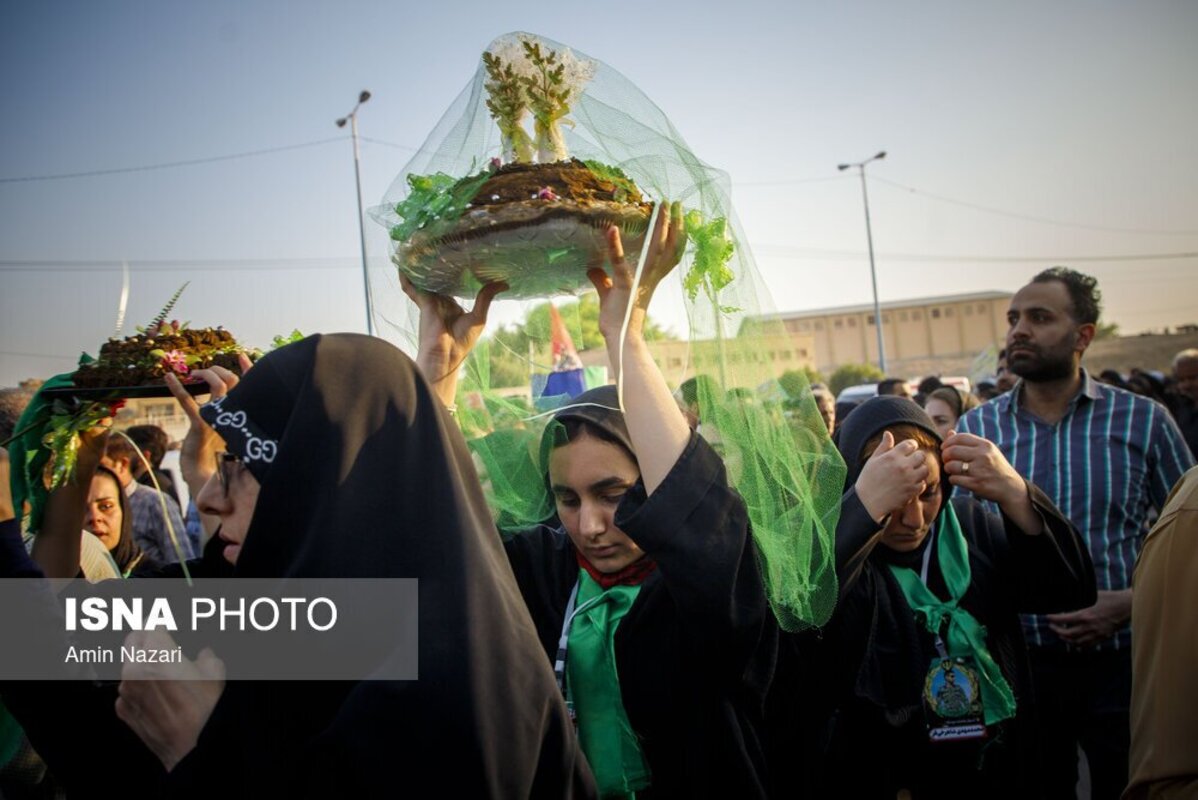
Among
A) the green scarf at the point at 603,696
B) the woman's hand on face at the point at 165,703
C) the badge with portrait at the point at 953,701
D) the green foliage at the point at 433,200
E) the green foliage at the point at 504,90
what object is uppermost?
the green foliage at the point at 504,90

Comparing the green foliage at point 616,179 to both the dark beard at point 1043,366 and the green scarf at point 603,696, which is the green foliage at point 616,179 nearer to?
the green scarf at point 603,696

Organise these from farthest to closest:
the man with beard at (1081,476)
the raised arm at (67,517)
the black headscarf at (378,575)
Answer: the man with beard at (1081,476) → the raised arm at (67,517) → the black headscarf at (378,575)

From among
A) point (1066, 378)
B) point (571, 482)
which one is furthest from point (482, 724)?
point (1066, 378)

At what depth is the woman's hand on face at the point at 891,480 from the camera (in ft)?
7.41

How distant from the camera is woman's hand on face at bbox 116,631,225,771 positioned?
4.85 ft

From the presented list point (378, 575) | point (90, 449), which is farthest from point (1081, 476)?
point (90, 449)

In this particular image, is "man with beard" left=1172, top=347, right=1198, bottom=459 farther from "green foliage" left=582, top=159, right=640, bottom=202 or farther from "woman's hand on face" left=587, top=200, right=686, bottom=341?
"green foliage" left=582, top=159, right=640, bottom=202

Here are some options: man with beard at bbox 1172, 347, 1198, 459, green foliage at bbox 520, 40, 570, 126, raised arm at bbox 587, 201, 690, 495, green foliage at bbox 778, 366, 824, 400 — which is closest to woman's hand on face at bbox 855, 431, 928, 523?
green foliage at bbox 778, 366, 824, 400

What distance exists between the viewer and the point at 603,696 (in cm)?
215

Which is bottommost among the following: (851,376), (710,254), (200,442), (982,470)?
(982,470)

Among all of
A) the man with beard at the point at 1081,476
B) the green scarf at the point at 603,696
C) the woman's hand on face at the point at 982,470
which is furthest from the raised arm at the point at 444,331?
the man with beard at the point at 1081,476

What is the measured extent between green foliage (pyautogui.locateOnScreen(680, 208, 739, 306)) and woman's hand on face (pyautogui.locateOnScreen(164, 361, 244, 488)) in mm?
1439

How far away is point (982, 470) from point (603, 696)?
4.69ft

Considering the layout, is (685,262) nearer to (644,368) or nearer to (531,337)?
(644,368)
